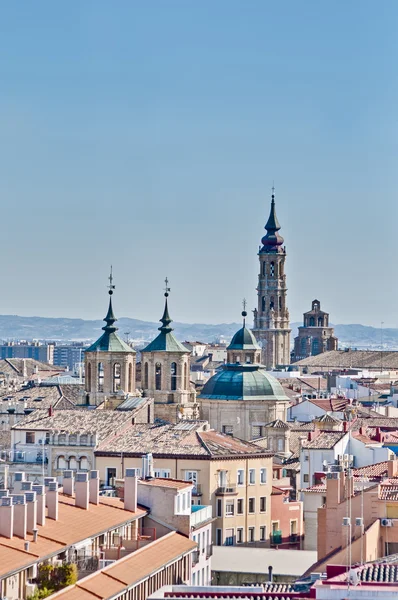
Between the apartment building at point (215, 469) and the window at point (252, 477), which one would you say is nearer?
the apartment building at point (215, 469)

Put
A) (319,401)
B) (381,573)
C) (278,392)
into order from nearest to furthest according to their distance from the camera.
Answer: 1. (381,573)
2. (278,392)
3. (319,401)

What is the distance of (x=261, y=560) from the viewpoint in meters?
58.5

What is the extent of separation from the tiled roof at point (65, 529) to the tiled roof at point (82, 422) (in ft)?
79.1

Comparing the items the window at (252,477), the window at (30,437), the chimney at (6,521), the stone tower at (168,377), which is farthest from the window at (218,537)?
the stone tower at (168,377)

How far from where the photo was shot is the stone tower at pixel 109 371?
9631 cm

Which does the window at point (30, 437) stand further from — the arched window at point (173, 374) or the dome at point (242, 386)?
the arched window at point (173, 374)

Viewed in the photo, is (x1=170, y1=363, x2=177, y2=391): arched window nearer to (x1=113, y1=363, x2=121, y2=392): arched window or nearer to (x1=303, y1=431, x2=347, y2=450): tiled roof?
(x1=113, y1=363, x2=121, y2=392): arched window

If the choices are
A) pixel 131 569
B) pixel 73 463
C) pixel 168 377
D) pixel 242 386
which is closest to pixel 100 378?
pixel 168 377

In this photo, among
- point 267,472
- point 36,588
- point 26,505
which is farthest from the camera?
point 267,472

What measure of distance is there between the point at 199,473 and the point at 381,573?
105ft

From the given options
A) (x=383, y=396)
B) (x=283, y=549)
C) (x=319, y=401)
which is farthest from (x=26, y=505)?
(x=383, y=396)

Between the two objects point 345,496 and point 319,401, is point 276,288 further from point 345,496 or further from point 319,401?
point 345,496

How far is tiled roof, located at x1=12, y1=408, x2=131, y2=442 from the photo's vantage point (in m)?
73.2

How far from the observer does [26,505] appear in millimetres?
41594
